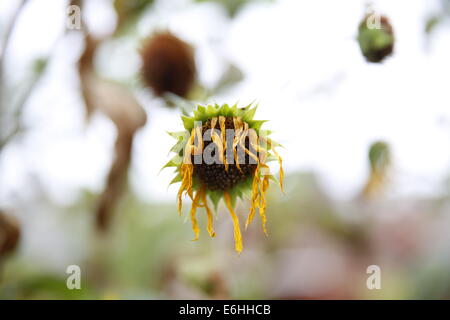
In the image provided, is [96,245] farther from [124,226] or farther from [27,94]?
[27,94]

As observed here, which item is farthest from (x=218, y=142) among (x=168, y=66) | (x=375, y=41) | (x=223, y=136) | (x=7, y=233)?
(x=7, y=233)

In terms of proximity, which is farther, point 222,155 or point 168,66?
point 168,66

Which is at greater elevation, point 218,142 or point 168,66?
point 168,66

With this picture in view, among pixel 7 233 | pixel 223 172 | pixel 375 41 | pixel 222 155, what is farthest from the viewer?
pixel 7 233

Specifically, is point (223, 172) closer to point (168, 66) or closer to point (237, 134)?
point (237, 134)

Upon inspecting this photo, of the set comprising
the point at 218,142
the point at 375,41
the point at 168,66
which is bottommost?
the point at 218,142
